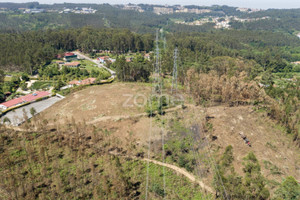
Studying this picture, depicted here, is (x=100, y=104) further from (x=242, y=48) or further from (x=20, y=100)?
(x=242, y=48)

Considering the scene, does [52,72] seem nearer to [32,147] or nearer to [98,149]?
[32,147]

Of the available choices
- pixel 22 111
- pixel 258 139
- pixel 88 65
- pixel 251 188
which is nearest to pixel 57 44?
pixel 88 65

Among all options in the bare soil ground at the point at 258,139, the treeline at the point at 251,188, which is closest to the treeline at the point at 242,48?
the bare soil ground at the point at 258,139

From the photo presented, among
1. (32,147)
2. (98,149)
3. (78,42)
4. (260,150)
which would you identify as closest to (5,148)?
(32,147)

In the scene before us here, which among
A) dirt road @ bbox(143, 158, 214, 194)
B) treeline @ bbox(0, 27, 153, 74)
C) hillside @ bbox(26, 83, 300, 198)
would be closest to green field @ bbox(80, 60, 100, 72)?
treeline @ bbox(0, 27, 153, 74)

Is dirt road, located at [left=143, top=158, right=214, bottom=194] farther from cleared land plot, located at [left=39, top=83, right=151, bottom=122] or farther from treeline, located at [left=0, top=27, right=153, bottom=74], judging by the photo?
treeline, located at [left=0, top=27, right=153, bottom=74]

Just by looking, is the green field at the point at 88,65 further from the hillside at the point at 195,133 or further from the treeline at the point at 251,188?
the treeline at the point at 251,188
